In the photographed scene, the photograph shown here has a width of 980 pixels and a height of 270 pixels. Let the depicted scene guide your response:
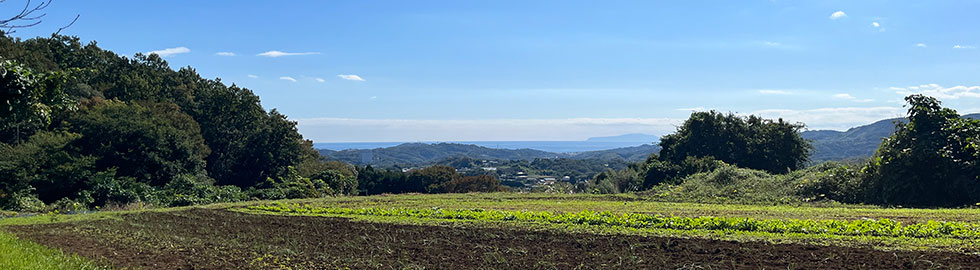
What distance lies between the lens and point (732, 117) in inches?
1836

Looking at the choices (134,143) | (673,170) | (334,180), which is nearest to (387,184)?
(334,180)

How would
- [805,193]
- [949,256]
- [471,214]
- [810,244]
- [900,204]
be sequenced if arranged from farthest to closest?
[805,193]
[900,204]
[471,214]
[810,244]
[949,256]

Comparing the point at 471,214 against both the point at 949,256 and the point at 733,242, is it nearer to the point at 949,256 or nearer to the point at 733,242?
the point at 733,242

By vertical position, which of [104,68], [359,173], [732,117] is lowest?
[359,173]

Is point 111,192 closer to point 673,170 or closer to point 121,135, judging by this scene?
point 121,135

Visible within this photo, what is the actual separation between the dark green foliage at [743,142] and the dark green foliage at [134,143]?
33869 mm

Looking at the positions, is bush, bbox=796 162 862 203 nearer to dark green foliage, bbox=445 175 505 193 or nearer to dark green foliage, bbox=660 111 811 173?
dark green foliage, bbox=660 111 811 173

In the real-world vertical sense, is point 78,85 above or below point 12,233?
above

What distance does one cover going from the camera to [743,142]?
45.7 meters

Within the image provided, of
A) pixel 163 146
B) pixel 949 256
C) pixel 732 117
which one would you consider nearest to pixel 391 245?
pixel 949 256

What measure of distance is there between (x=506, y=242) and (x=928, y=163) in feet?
59.1

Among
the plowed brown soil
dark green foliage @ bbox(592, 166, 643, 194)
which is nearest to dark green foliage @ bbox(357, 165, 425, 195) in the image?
dark green foliage @ bbox(592, 166, 643, 194)

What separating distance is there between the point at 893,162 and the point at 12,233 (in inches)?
1060

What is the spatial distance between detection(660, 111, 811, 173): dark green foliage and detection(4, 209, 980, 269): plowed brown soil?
35636 mm
